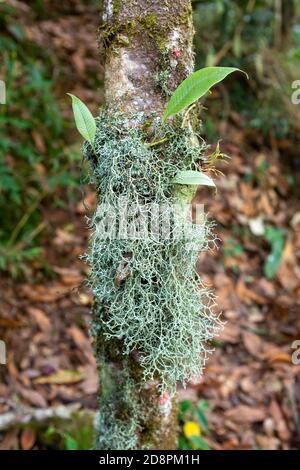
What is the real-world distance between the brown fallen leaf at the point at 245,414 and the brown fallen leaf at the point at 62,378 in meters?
0.59

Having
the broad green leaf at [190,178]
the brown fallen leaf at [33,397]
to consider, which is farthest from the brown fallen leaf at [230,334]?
the broad green leaf at [190,178]

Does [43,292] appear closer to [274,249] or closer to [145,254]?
[274,249]

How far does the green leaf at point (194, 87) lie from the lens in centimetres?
89

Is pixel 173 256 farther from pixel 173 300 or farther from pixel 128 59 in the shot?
pixel 128 59

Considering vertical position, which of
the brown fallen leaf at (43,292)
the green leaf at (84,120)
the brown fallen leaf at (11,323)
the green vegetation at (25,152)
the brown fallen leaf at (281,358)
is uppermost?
the green vegetation at (25,152)

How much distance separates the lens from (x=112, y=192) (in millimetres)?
956

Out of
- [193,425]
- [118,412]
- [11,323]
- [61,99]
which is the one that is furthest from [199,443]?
[61,99]

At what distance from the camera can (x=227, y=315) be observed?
2285 millimetres

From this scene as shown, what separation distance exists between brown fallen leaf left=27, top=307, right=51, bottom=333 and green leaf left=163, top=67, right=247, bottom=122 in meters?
1.39

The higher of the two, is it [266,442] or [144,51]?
[144,51]

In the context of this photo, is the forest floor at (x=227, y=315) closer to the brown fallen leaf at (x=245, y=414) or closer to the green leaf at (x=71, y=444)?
the brown fallen leaf at (x=245, y=414)

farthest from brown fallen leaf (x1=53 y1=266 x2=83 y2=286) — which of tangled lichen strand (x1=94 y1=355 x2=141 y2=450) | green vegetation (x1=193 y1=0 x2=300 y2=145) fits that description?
green vegetation (x1=193 y1=0 x2=300 y2=145)

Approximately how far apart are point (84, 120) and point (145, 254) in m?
0.29

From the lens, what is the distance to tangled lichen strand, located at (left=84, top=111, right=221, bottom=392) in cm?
96
